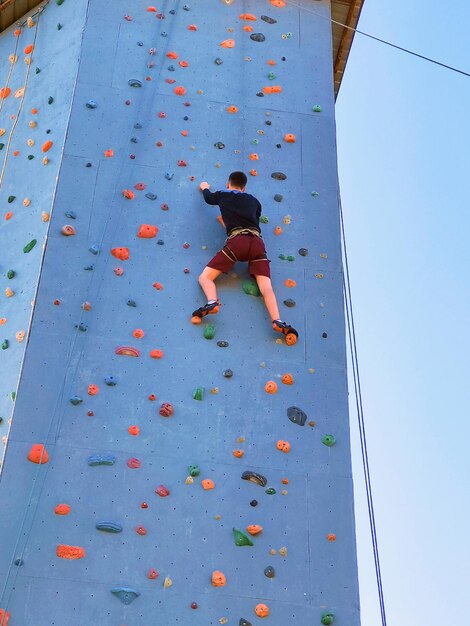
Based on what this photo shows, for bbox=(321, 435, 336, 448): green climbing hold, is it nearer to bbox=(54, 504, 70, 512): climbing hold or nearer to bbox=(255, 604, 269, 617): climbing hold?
bbox=(255, 604, 269, 617): climbing hold

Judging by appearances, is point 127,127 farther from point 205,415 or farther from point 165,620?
point 165,620

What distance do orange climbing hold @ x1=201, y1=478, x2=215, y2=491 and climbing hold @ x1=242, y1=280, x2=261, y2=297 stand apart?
1.44 m

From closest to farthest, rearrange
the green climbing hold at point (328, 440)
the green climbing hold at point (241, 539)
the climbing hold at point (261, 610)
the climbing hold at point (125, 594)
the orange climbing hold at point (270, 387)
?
the climbing hold at point (125, 594) → the climbing hold at point (261, 610) → the green climbing hold at point (241, 539) → the green climbing hold at point (328, 440) → the orange climbing hold at point (270, 387)

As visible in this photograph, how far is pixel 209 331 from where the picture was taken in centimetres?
692

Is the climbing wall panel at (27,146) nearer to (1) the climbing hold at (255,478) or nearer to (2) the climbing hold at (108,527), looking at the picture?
(2) the climbing hold at (108,527)

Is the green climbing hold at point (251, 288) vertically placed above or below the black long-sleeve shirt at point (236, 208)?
below

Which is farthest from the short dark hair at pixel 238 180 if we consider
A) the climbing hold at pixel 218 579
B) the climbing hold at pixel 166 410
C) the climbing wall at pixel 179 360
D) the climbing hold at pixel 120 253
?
the climbing hold at pixel 218 579

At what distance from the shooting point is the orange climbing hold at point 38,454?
6168 mm

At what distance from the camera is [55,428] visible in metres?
6.32

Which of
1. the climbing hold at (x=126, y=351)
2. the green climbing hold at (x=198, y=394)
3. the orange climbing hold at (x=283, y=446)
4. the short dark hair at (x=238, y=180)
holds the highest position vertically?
the short dark hair at (x=238, y=180)

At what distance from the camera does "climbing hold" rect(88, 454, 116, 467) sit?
6238 millimetres

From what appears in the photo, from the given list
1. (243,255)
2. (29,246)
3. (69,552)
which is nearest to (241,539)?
(69,552)

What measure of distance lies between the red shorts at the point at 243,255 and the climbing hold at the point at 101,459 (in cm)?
154

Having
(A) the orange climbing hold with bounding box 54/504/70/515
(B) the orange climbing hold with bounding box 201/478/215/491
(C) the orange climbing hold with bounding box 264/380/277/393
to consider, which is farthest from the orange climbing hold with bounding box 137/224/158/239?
(A) the orange climbing hold with bounding box 54/504/70/515
